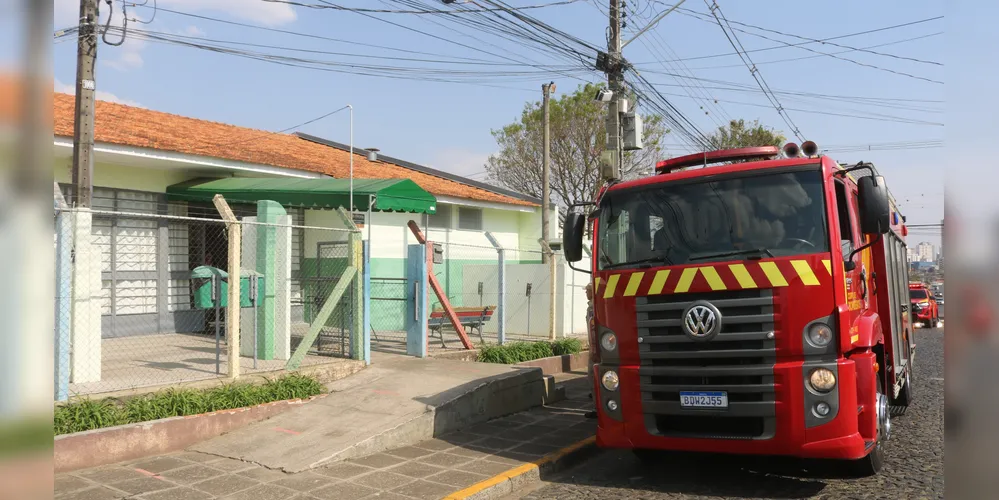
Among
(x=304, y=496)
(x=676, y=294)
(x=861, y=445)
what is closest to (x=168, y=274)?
(x=304, y=496)

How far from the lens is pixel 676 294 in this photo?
19.3ft

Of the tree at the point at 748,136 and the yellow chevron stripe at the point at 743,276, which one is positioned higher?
the tree at the point at 748,136

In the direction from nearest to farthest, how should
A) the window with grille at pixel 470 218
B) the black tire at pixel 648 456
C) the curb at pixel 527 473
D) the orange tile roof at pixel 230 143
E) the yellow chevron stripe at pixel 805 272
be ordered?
the yellow chevron stripe at pixel 805 272, the curb at pixel 527 473, the black tire at pixel 648 456, the orange tile roof at pixel 230 143, the window with grille at pixel 470 218

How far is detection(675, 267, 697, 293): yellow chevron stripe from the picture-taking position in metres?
5.85

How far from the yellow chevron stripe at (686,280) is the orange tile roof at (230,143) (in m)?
8.45

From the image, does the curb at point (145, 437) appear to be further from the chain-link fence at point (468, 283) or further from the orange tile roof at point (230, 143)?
the chain-link fence at point (468, 283)

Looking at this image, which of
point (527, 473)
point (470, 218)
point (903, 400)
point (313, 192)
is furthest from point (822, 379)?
point (470, 218)

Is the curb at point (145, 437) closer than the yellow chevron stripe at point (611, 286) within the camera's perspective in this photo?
Yes

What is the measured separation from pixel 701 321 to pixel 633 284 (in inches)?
27.1

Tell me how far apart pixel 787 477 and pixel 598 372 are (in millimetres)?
1858

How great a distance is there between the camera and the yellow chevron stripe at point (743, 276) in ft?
18.5

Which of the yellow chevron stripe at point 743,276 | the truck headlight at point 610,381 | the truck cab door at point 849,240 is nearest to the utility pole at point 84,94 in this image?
the truck headlight at point 610,381

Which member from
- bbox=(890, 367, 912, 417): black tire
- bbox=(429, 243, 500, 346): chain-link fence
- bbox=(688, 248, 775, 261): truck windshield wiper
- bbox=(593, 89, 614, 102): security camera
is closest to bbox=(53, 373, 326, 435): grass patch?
bbox=(688, 248, 775, 261): truck windshield wiper
